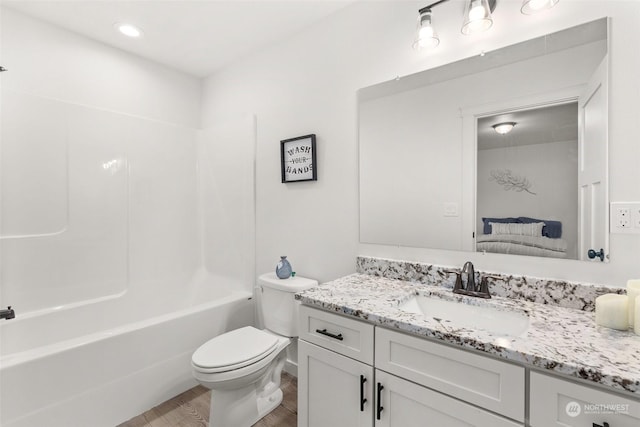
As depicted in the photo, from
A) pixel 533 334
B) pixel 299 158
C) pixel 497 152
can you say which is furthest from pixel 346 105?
pixel 533 334

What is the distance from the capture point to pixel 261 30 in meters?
2.18

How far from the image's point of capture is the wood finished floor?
1.77m

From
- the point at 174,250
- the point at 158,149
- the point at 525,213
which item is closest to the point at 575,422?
the point at 525,213

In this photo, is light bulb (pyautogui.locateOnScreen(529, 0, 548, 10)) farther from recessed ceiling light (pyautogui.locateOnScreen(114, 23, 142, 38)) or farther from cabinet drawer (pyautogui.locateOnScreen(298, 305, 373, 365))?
recessed ceiling light (pyautogui.locateOnScreen(114, 23, 142, 38))

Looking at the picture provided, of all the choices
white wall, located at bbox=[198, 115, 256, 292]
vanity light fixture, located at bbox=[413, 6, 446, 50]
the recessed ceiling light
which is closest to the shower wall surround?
vanity light fixture, located at bbox=[413, 6, 446, 50]

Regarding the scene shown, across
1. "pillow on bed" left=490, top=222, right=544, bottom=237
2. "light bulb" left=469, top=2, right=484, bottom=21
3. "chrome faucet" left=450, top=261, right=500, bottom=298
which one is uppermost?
"light bulb" left=469, top=2, right=484, bottom=21

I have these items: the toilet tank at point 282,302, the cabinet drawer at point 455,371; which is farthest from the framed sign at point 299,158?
the cabinet drawer at point 455,371

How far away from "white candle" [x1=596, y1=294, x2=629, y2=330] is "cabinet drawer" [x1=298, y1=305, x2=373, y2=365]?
0.77m

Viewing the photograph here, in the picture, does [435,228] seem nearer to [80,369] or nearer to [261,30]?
[261,30]

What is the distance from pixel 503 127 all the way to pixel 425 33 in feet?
1.97

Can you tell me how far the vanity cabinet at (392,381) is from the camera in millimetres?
905

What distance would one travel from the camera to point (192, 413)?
1.86 metres

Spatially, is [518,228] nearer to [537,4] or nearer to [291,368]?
[537,4]

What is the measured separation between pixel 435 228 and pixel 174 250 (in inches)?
90.8
